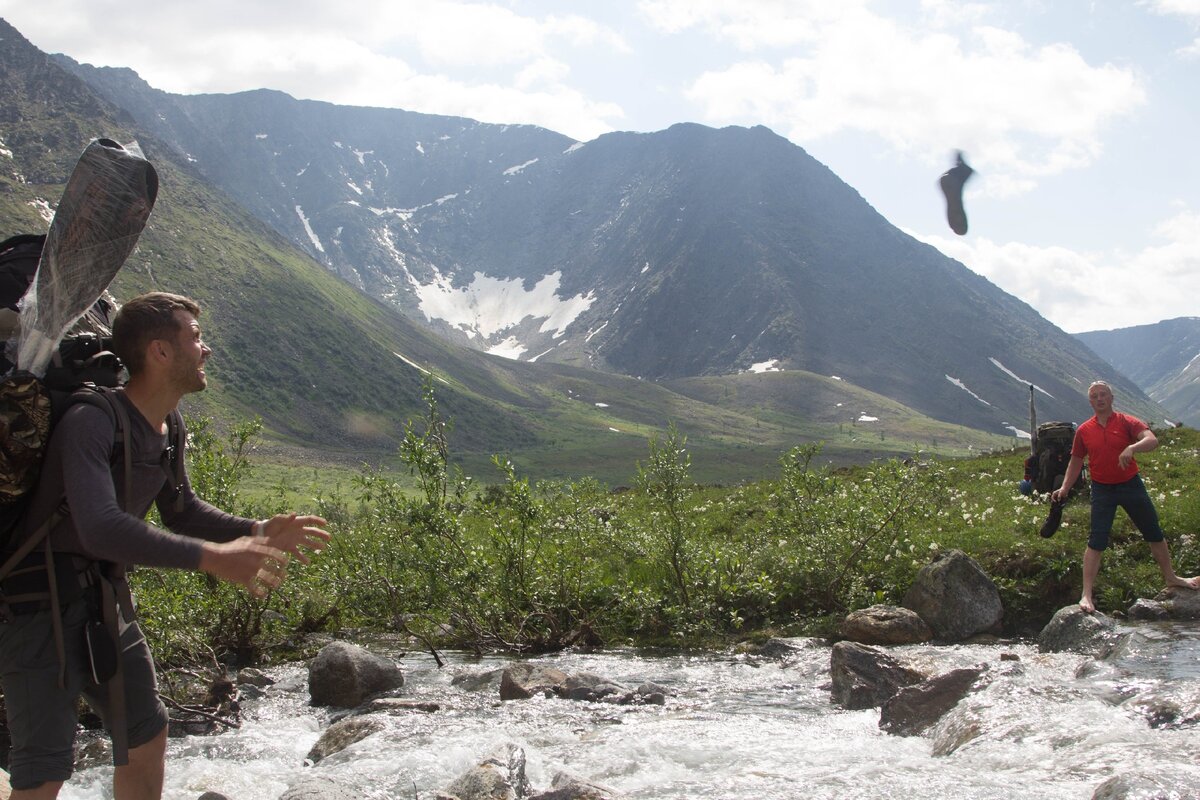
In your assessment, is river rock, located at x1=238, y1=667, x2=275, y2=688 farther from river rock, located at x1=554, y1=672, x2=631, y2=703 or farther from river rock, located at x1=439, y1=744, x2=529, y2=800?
river rock, located at x1=439, y1=744, x2=529, y2=800

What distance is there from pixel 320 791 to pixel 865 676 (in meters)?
6.44

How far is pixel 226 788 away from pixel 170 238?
7471 inches

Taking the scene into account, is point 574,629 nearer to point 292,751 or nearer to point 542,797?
point 292,751

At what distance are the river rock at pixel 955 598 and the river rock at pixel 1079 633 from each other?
1180 mm

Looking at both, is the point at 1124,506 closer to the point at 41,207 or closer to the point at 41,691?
the point at 41,691

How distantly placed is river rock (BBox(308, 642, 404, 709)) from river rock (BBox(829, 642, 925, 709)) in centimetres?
587

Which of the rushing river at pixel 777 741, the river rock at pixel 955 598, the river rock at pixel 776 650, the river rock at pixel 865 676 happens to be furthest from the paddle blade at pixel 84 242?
the river rock at pixel 955 598

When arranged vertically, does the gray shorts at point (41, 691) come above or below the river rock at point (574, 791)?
above

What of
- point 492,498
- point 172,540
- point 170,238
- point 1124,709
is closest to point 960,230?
point 1124,709

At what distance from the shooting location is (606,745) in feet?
31.1

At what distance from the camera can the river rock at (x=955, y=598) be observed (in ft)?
45.0

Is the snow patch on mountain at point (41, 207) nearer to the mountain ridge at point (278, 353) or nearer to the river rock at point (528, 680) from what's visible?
the mountain ridge at point (278, 353)

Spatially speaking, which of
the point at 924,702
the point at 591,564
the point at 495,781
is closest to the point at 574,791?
the point at 495,781

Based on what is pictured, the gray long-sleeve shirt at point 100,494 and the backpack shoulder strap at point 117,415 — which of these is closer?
the gray long-sleeve shirt at point 100,494
